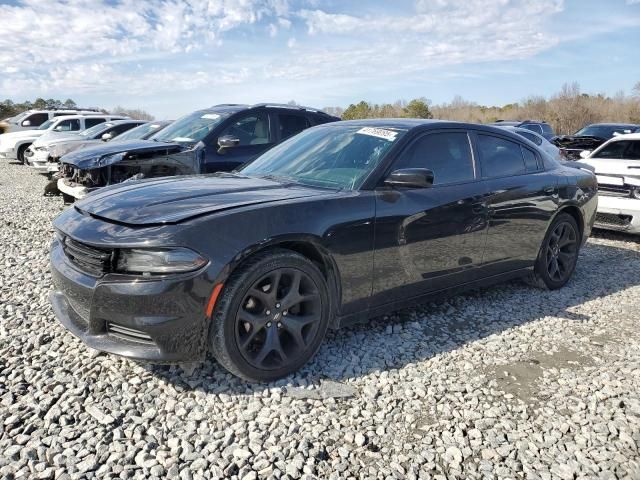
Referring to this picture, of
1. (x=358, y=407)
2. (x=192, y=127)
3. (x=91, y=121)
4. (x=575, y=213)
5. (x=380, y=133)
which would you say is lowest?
(x=358, y=407)

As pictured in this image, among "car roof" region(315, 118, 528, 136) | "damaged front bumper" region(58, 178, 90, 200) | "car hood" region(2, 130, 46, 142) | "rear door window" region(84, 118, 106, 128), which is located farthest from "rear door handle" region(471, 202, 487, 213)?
"car hood" region(2, 130, 46, 142)

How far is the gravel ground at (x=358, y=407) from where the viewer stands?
245 cm

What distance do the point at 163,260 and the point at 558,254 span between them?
397cm

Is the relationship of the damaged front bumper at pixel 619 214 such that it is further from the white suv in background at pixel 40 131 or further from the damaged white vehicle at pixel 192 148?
the white suv in background at pixel 40 131

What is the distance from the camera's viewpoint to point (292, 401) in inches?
116

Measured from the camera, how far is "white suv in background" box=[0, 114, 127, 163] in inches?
662

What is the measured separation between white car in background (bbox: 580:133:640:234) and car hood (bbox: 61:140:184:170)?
19.2 ft

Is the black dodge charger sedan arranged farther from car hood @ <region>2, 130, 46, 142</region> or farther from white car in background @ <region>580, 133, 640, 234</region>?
car hood @ <region>2, 130, 46, 142</region>

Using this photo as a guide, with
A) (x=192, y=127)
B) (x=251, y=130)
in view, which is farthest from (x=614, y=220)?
(x=192, y=127)

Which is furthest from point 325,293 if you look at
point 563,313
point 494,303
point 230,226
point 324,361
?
point 563,313

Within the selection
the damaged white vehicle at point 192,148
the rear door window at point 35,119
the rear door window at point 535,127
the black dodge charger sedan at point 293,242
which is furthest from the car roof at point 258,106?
the rear door window at point 35,119

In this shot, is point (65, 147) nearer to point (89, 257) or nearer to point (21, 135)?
point (21, 135)

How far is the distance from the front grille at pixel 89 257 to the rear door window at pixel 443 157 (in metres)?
2.02

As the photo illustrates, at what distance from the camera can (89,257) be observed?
9.62 feet
